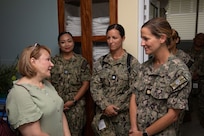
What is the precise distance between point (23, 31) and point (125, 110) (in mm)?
1715

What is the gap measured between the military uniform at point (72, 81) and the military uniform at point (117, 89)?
0.97 feet

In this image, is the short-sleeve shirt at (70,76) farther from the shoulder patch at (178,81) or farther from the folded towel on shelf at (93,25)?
the shoulder patch at (178,81)

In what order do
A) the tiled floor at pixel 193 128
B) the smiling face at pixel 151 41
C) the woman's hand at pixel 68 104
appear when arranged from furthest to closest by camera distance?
the tiled floor at pixel 193 128 < the woman's hand at pixel 68 104 < the smiling face at pixel 151 41

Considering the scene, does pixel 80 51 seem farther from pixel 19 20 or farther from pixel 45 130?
pixel 45 130

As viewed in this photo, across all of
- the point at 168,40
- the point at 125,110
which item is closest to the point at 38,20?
the point at 125,110

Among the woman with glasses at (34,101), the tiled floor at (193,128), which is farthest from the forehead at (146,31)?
the tiled floor at (193,128)

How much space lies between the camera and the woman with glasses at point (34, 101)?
3.95 ft

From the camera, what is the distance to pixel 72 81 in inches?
84.5

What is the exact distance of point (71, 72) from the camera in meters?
2.16

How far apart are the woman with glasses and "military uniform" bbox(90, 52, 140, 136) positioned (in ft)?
1.77

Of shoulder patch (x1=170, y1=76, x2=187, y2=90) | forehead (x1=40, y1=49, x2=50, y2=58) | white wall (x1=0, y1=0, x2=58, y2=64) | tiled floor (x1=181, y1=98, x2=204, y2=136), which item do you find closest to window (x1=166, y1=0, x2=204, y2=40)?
tiled floor (x1=181, y1=98, x2=204, y2=136)

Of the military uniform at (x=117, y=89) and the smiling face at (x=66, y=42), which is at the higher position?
the smiling face at (x=66, y=42)

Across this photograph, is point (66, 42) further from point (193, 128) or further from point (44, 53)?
point (193, 128)

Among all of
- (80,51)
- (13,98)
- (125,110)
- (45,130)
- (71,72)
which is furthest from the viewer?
(80,51)
